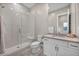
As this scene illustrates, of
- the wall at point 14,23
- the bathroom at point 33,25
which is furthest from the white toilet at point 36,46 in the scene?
the wall at point 14,23

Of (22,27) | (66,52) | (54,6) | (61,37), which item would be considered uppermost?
(54,6)

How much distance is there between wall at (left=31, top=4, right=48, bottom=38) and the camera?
4.84 feet

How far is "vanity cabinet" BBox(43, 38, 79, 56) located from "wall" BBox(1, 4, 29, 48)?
0.44 metres

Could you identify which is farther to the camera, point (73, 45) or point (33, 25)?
point (33, 25)

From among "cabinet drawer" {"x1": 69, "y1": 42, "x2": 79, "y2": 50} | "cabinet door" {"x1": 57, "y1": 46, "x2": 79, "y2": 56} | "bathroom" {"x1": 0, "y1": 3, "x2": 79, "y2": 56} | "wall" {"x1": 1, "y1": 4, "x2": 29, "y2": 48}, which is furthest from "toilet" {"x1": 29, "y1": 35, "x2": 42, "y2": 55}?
"cabinet drawer" {"x1": 69, "y1": 42, "x2": 79, "y2": 50}

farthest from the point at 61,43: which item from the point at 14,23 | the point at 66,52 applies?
the point at 14,23

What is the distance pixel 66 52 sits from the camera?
140cm

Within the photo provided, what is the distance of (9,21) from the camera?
1441mm

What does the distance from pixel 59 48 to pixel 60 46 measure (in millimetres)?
39

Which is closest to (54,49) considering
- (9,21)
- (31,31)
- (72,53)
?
(72,53)

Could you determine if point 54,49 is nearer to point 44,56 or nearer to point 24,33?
point 44,56

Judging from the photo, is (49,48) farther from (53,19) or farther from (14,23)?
(14,23)

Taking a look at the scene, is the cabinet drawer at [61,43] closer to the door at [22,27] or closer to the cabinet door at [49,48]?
the cabinet door at [49,48]

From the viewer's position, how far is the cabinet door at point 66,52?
1371 mm
